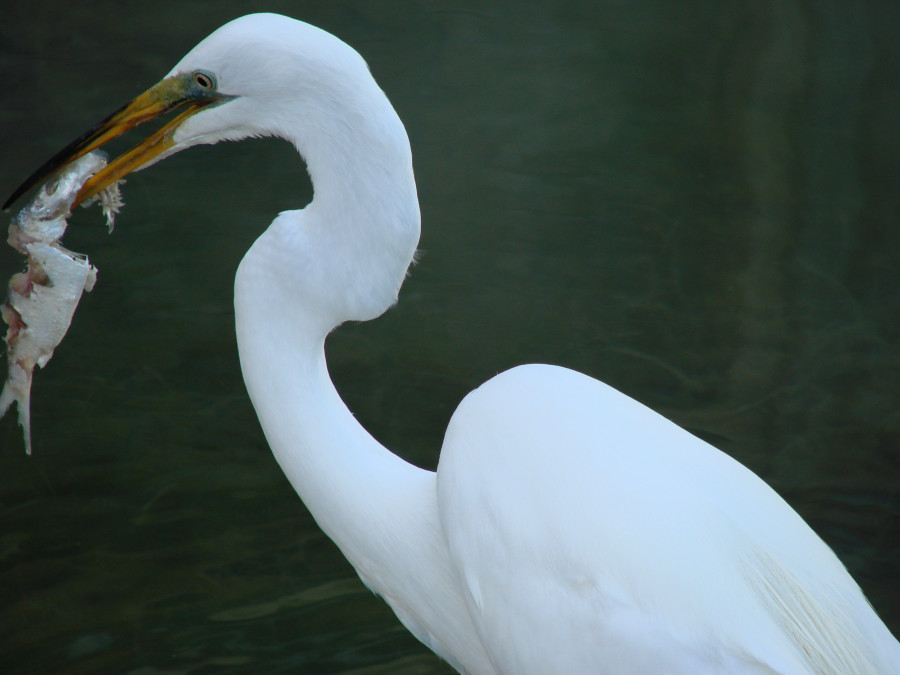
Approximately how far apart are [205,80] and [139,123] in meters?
0.12

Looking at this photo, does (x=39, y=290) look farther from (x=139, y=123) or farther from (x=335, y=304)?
(x=335, y=304)

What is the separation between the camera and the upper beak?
1233 millimetres

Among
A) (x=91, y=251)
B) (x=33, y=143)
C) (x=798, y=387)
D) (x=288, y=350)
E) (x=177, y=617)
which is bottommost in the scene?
(x=177, y=617)

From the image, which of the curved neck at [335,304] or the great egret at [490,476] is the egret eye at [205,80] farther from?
the curved neck at [335,304]

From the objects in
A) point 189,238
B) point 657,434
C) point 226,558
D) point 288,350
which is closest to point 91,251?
point 189,238

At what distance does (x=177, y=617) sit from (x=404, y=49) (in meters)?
2.43

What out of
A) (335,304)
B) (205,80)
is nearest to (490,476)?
(335,304)

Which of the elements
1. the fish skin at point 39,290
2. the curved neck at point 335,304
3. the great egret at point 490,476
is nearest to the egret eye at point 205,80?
the great egret at point 490,476

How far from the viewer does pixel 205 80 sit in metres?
1.22

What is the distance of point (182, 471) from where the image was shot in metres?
2.48

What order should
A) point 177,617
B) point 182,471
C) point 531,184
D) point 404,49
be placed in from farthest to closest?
point 404,49 < point 531,184 < point 182,471 < point 177,617

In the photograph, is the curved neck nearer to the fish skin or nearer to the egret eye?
the egret eye

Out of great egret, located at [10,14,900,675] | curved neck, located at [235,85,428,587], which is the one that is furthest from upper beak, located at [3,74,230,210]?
curved neck, located at [235,85,428,587]

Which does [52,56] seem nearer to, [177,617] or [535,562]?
[177,617]
